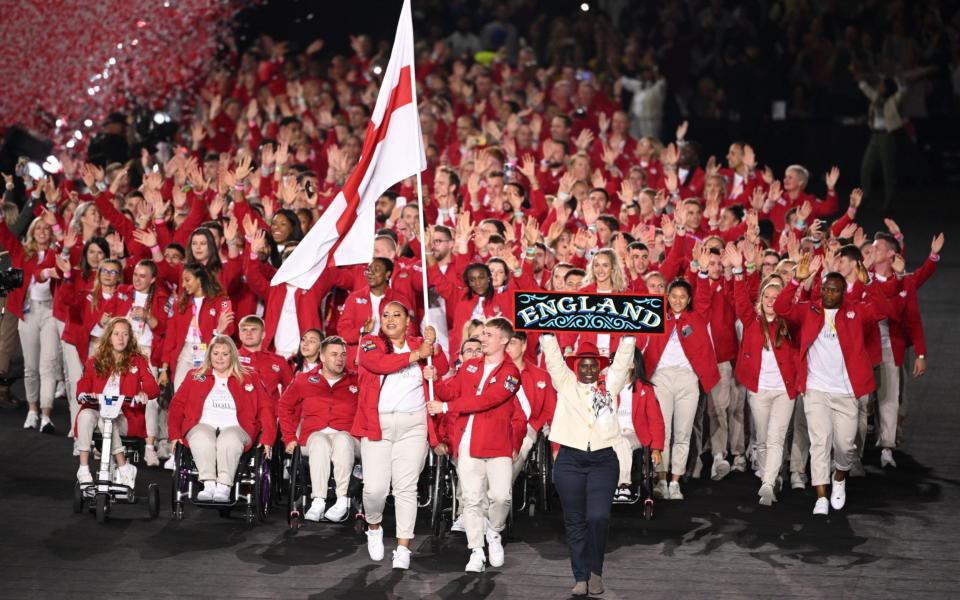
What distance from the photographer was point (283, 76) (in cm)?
2388

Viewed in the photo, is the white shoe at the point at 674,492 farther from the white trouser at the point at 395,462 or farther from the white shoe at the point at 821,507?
the white trouser at the point at 395,462

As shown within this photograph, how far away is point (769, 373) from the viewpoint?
42.3 ft

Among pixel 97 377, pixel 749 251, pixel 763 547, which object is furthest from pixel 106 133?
pixel 763 547

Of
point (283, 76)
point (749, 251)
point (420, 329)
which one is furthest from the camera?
point (283, 76)

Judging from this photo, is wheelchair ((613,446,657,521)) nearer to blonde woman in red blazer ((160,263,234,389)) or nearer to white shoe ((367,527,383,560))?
white shoe ((367,527,383,560))

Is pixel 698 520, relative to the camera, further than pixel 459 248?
No

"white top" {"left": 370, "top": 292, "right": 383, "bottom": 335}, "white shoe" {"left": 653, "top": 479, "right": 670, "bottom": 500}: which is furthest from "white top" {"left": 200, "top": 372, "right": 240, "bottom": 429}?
"white shoe" {"left": 653, "top": 479, "right": 670, "bottom": 500}

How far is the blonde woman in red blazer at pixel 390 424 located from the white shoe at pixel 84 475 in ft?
7.60

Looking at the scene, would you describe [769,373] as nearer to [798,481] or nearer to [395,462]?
[798,481]

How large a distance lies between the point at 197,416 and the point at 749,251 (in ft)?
15.2

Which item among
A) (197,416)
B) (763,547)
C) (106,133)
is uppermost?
(106,133)

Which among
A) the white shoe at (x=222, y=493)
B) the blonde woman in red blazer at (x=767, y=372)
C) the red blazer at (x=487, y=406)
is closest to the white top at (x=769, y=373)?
the blonde woman in red blazer at (x=767, y=372)

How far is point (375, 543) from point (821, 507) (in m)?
3.42

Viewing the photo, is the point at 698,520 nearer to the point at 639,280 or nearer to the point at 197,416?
the point at 639,280
